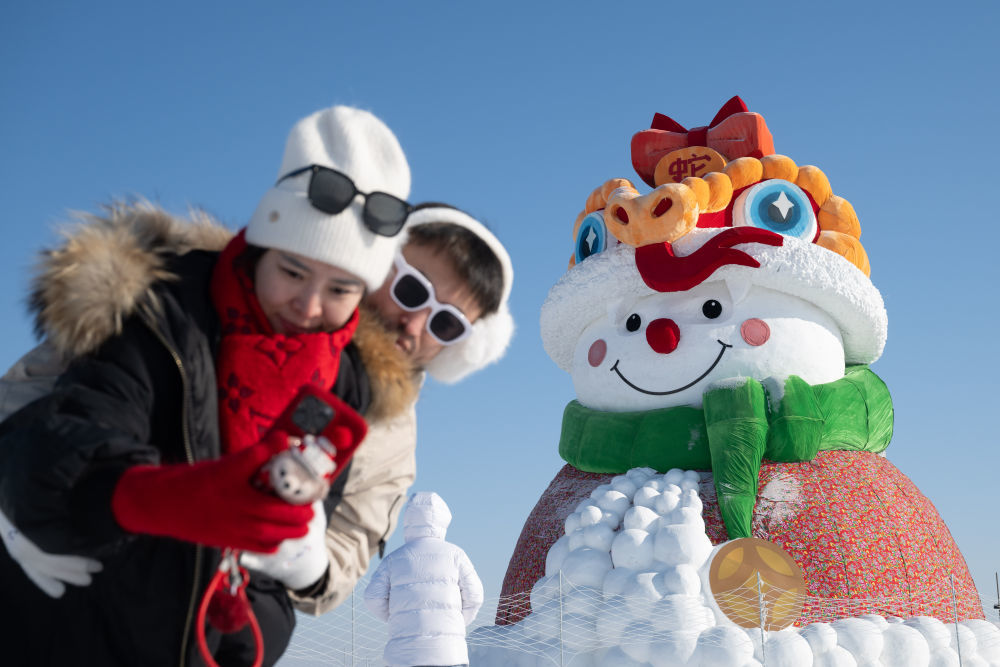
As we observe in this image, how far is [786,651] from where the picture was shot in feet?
18.4

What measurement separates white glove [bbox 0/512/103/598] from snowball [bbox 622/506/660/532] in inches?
182

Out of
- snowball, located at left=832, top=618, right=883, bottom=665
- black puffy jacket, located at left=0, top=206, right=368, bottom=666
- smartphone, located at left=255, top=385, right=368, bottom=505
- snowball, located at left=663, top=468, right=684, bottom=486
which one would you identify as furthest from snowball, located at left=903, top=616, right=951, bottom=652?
smartphone, located at left=255, top=385, right=368, bottom=505

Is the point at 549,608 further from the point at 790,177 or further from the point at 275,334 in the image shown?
the point at 275,334

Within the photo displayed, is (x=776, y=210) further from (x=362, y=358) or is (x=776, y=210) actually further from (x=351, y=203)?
(x=351, y=203)

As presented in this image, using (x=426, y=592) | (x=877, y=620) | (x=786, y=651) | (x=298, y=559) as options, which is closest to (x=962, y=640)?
(x=877, y=620)

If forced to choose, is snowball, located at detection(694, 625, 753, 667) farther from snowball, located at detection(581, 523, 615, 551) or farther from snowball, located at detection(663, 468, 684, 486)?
snowball, located at detection(663, 468, 684, 486)

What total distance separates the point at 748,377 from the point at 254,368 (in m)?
5.15

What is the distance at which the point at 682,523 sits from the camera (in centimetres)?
595

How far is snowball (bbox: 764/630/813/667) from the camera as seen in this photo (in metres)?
5.60

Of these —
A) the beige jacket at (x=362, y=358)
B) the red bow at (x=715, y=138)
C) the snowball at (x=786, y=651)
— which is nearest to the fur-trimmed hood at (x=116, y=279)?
the beige jacket at (x=362, y=358)

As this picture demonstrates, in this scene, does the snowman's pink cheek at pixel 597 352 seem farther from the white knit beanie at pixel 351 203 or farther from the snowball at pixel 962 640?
the white knit beanie at pixel 351 203

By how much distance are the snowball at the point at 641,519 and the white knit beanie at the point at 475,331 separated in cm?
398

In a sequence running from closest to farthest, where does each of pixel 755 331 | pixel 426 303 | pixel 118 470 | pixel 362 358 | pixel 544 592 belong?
pixel 118 470
pixel 362 358
pixel 426 303
pixel 544 592
pixel 755 331

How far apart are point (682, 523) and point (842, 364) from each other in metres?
1.92
